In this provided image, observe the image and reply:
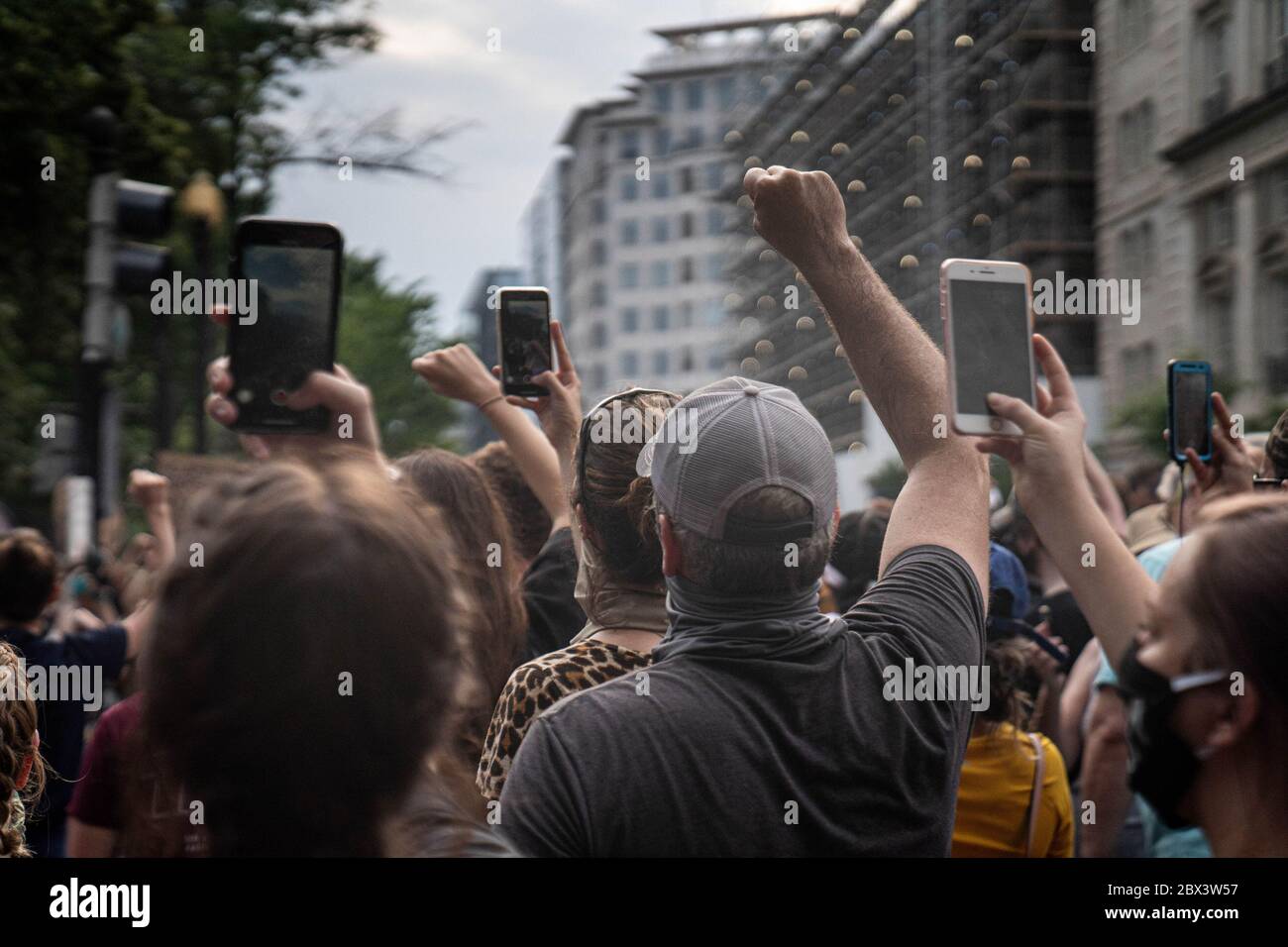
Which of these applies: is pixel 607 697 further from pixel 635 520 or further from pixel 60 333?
pixel 60 333

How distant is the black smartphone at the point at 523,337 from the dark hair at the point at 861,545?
6.39 ft

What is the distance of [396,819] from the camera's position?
1677 millimetres

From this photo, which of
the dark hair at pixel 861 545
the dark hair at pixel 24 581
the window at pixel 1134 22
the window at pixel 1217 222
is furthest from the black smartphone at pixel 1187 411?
the window at pixel 1134 22

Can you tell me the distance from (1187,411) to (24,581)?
372 centimetres

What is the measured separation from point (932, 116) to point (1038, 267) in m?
11.0

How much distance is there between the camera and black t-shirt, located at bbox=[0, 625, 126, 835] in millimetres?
4844

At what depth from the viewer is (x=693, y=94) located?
4587 inches

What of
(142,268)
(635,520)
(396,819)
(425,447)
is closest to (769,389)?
(635,520)

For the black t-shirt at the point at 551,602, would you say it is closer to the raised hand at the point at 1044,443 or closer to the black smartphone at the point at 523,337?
the black smartphone at the point at 523,337

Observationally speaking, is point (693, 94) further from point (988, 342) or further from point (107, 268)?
point (988, 342)

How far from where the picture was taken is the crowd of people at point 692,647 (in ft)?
5.25

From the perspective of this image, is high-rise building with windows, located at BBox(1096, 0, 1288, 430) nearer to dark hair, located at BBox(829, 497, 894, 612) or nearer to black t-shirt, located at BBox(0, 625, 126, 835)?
dark hair, located at BBox(829, 497, 894, 612)

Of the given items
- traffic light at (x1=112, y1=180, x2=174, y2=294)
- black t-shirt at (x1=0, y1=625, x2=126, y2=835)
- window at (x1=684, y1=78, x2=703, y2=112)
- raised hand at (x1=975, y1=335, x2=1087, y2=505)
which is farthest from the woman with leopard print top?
window at (x1=684, y1=78, x2=703, y2=112)

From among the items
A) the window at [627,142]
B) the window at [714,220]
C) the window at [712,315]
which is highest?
the window at [627,142]
